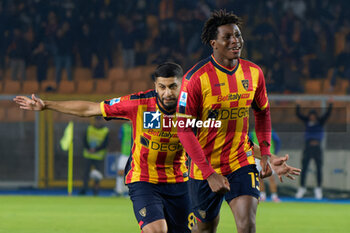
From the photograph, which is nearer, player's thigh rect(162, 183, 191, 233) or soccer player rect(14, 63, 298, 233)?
soccer player rect(14, 63, 298, 233)

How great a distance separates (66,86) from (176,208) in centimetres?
1425

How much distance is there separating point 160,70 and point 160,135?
1.65 ft

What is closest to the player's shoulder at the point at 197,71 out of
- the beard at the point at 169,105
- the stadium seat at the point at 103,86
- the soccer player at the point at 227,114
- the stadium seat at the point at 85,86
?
the soccer player at the point at 227,114

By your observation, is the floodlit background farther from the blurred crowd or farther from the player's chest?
the player's chest

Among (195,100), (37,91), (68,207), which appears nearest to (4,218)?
(68,207)

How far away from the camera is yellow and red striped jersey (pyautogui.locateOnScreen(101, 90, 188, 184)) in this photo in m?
5.27

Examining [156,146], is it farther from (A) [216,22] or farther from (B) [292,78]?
(B) [292,78]

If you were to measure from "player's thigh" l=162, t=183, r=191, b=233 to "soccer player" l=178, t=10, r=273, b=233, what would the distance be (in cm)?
11

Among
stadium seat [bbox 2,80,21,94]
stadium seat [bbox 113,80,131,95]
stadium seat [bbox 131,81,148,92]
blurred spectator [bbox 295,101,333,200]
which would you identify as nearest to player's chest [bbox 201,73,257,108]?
blurred spectator [bbox 295,101,333,200]

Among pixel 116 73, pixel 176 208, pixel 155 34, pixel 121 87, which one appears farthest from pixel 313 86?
pixel 176 208

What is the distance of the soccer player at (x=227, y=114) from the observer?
495 cm

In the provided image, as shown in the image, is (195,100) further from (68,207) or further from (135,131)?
(68,207)

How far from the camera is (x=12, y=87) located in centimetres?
1936

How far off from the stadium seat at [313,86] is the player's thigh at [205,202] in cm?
1368
